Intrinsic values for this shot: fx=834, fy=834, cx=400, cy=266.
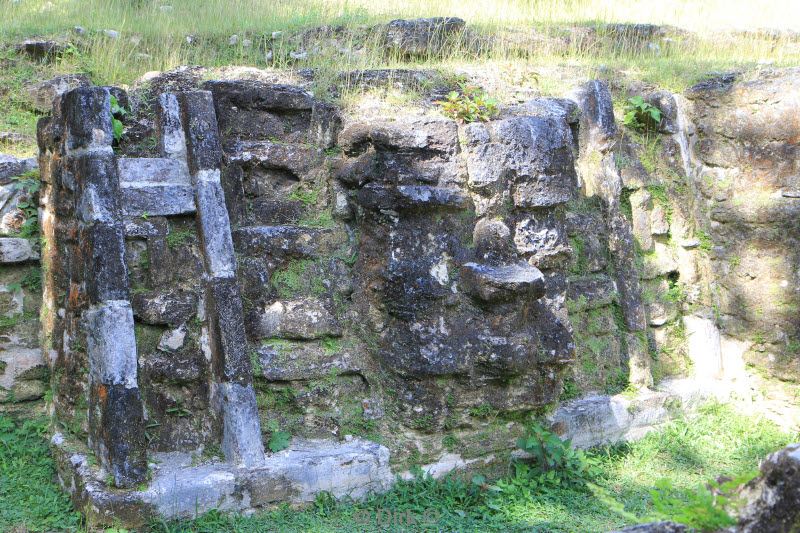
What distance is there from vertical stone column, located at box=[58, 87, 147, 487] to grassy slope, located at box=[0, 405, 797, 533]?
443mm

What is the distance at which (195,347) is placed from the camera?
4535 mm

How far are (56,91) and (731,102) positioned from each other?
499 cm

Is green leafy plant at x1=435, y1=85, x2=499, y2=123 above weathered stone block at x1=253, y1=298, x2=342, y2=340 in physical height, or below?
above

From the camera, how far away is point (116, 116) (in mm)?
4699

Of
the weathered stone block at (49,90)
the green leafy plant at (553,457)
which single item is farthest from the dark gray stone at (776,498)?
the weathered stone block at (49,90)

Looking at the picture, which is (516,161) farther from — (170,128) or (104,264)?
(104,264)

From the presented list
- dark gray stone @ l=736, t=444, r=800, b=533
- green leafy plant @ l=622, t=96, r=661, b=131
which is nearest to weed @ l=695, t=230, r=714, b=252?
green leafy plant @ l=622, t=96, r=661, b=131

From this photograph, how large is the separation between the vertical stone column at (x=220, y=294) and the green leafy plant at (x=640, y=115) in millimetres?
3320

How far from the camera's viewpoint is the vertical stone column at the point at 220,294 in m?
4.38

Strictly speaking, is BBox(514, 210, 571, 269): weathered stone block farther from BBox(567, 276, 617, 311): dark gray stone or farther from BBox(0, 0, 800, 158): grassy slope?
BBox(0, 0, 800, 158): grassy slope

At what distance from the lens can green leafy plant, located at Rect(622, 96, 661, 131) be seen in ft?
21.1

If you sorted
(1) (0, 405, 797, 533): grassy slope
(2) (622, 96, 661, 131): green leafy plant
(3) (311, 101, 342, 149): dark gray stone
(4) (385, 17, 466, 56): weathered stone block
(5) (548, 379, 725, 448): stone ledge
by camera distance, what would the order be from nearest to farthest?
(1) (0, 405, 797, 533): grassy slope → (3) (311, 101, 342, 149): dark gray stone → (5) (548, 379, 725, 448): stone ledge → (2) (622, 96, 661, 131): green leafy plant → (4) (385, 17, 466, 56): weathered stone block

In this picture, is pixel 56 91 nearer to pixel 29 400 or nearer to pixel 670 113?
pixel 29 400

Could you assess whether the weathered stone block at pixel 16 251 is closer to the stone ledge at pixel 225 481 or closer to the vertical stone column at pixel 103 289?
the vertical stone column at pixel 103 289
